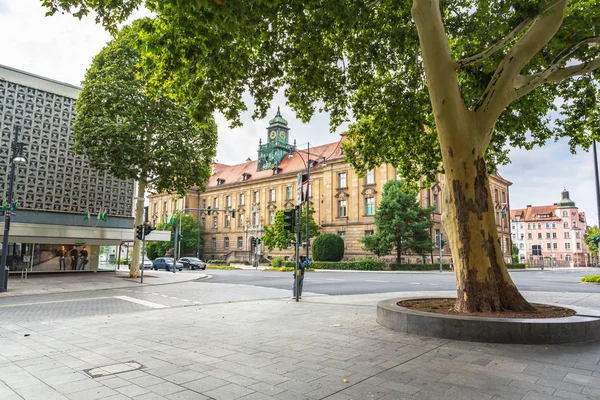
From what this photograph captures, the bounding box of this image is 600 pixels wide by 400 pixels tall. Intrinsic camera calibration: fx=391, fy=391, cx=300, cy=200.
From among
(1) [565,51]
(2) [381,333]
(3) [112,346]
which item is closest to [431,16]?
(1) [565,51]

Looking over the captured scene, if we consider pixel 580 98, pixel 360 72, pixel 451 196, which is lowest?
pixel 451 196

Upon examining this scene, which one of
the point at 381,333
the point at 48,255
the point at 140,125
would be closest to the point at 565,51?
the point at 381,333

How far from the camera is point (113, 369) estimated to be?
5.11 m

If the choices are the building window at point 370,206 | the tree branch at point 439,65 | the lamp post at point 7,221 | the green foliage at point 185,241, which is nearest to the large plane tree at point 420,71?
the tree branch at point 439,65

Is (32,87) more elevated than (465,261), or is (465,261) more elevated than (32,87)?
(32,87)

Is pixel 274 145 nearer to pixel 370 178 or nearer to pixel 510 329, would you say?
pixel 370 178

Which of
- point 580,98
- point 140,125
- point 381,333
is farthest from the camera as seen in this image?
point 140,125

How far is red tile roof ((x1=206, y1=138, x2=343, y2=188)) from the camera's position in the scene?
58.5 meters

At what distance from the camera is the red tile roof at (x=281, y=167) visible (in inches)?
2301

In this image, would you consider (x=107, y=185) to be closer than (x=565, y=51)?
No

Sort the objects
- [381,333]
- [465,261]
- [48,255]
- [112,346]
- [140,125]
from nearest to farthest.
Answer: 1. [112,346]
2. [381,333]
3. [465,261]
4. [140,125]
5. [48,255]

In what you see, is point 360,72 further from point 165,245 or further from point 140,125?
point 165,245

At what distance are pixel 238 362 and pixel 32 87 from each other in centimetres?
2682

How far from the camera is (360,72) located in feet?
45.6
